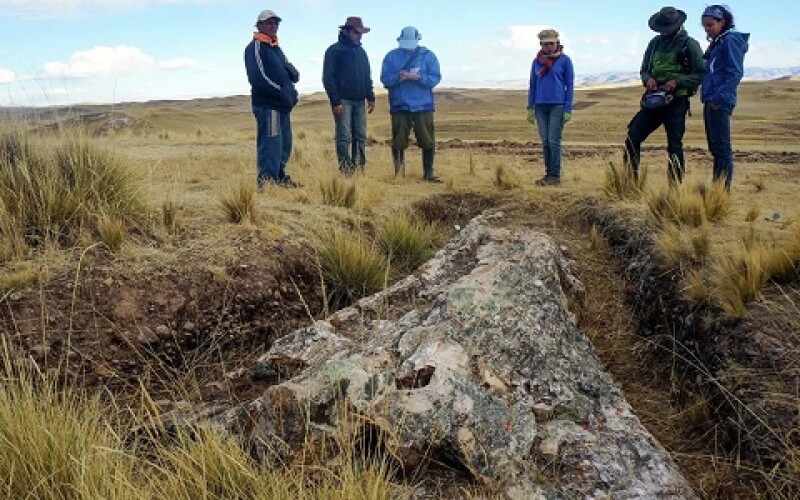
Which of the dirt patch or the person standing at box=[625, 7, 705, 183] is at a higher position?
the person standing at box=[625, 7, 705, 183]

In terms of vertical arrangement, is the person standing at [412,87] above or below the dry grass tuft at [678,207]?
above

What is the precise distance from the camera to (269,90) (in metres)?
6.82

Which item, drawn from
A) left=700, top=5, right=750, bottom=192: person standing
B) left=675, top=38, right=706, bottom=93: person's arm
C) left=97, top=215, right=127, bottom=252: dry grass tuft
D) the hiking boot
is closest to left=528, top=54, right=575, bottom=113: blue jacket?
the hiking boot

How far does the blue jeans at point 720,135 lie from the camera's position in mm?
5797

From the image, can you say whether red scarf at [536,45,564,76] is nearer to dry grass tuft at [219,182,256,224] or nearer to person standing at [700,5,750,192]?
person standing at [700,5,750,192]

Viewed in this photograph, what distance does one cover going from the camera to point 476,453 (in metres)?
2.54

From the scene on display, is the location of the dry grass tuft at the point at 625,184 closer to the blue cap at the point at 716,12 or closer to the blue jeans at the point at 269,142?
the blue cap at the point at 716,12

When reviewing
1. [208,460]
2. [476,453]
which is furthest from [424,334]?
[208,460]

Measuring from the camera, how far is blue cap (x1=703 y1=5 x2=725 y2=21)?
560 cm

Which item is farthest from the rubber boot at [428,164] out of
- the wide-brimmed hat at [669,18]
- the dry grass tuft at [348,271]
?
the dry grass tuft at [348,271]

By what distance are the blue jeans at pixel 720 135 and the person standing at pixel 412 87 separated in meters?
3.27

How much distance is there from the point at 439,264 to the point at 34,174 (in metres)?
2.98

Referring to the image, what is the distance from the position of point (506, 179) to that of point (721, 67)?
8.25ft

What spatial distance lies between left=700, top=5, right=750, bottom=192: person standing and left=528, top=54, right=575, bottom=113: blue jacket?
184 centimetres
